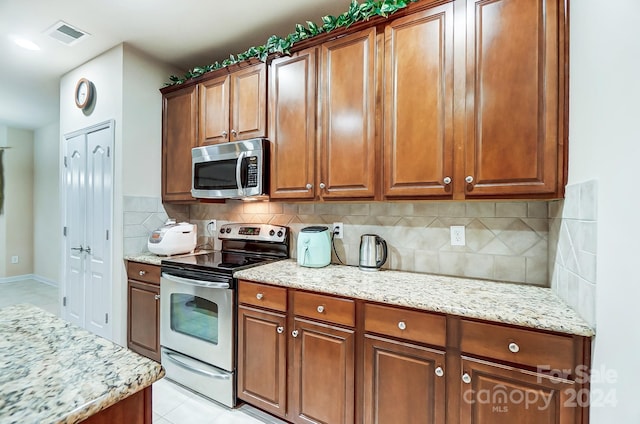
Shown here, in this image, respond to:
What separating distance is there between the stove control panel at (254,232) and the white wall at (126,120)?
31.6 inches

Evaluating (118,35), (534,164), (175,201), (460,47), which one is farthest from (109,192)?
(534,164)

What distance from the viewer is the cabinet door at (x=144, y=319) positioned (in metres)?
2.31

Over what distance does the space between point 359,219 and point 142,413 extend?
5.47 feet

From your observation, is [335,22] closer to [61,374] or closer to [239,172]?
[239,172]

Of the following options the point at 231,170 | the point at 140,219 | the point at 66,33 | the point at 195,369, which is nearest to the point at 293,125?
the point at 231,170

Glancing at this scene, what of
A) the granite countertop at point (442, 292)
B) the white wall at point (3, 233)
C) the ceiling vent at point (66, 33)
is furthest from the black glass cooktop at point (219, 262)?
the white wall at point (3, 233)

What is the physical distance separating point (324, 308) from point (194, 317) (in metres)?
1.09

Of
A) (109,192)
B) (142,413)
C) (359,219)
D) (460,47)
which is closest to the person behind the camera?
(142,413)

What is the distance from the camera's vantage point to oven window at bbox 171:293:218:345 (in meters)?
1.95

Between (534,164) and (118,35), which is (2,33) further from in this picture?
(534,164)

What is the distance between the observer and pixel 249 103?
2.20 m

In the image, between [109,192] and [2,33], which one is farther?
[109,192]

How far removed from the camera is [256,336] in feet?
5.81

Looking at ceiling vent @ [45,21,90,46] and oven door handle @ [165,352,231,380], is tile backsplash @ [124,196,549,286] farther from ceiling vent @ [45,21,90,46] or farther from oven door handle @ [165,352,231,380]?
ceiling vent @ [45,21,90,46]
